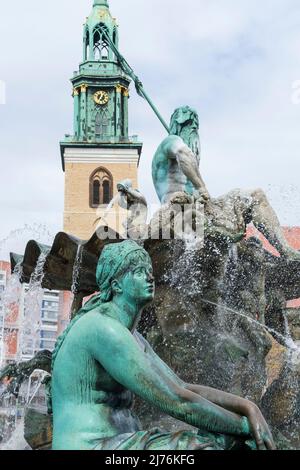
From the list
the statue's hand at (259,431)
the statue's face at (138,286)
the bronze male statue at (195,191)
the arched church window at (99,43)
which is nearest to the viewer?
the statue's hand at (259,431)

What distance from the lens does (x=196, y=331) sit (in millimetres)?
7109

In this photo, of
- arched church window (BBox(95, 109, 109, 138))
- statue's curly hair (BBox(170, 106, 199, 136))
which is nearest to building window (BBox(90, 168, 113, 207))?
arched church window (BBox(95, 109, 109, 138))

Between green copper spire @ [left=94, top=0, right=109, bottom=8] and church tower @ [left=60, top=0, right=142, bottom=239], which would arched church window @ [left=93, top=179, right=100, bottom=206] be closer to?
church tower @ [left=60, top=0, right=142, bottom=239]

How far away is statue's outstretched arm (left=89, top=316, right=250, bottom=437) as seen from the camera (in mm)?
2891

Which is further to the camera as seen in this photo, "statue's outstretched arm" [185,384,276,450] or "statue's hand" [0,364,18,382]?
"statue's hand" [0,364,18,382]

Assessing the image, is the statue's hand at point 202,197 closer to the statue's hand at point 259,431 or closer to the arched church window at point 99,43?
the statue's hand at point 259,431

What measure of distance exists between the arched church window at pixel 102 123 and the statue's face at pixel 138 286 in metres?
62.8

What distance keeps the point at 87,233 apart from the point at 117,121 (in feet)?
30.1

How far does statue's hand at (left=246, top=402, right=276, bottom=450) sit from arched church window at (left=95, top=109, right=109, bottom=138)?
6313 centimetres

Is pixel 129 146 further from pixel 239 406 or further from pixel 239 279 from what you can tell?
pixel 239 406

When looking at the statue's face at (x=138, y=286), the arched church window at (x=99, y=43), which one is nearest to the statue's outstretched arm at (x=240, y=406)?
the statue's face at (x=138, y=286)

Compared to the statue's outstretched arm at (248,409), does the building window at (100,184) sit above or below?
above

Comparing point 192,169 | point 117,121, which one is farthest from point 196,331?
point 117,121

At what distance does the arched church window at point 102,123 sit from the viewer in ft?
215
